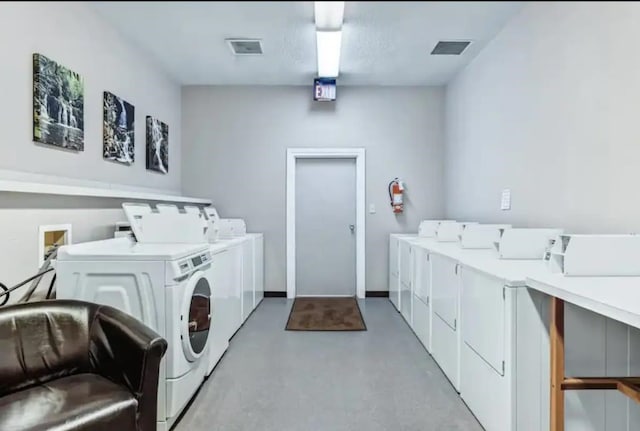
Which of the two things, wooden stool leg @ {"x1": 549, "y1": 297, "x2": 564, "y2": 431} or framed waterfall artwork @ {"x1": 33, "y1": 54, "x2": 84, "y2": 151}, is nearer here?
wooden stool leg @ {"x1": 549, "y1": 297, "x2": 564, "y2": 431}

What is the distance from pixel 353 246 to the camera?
5410mm

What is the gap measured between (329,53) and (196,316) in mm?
2842

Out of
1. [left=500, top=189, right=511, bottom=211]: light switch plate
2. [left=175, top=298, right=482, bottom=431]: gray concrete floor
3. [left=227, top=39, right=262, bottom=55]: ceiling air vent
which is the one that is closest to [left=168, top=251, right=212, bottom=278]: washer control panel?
[left=175, top=298, right=482, bottom=431]: gray concrete floor

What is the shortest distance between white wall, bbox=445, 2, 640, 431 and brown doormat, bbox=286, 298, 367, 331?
5.70 feet

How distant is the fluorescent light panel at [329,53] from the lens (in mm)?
3407

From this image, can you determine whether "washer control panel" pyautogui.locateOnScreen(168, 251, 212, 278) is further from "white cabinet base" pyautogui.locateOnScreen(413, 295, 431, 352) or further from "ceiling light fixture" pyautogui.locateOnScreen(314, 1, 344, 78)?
"white cabinet base" pyautogui.locateOnScreen(413, 295, 431, 352)

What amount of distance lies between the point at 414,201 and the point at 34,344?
4.43m

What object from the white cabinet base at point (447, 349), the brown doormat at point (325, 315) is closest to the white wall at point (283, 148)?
the brown doormat at point (325, 315)

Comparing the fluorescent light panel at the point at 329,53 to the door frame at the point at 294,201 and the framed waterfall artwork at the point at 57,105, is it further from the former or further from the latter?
the framed waterfall artwork at the point at 57,105

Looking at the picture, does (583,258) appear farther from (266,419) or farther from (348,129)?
(348,129)

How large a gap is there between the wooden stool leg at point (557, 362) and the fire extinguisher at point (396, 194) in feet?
11.9

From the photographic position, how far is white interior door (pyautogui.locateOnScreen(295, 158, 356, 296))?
17.7 feet

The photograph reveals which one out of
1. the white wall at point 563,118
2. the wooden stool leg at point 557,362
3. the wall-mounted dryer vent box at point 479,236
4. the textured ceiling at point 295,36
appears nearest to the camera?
the textured ceiling at point 295,36

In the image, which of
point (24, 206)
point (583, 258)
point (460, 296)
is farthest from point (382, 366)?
point (24, 206)
